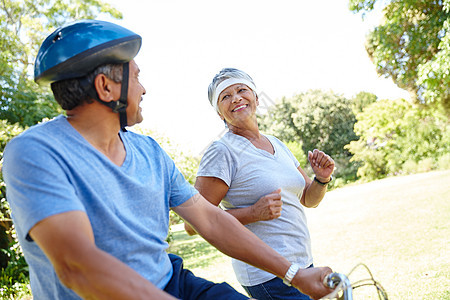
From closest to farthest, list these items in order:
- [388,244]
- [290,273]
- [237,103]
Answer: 1. [290,273]
2. [237,103]
3. [388,244]

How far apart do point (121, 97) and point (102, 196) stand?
39cm

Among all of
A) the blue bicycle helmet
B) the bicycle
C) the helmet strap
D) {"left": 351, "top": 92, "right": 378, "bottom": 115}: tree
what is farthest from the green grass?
{"left": 351, "top": 92, "right": 378, "bottom": 115}: tree

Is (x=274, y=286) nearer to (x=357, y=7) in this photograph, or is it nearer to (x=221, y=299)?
(x=221, y=299)

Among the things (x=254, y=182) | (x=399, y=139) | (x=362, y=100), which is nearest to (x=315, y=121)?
(x=362, y=100)

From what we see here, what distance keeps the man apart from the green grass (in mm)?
4106

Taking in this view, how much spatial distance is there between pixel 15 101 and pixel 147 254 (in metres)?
9.04

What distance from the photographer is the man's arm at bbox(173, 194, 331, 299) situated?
179 cm

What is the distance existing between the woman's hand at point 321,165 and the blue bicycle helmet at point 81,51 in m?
1.63

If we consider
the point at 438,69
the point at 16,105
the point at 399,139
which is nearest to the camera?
Result: the point at 16,105

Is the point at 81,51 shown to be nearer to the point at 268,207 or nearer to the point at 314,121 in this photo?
the point at 268,207

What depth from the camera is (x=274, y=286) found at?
2408 mm

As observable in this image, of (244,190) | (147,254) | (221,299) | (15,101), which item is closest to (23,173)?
(147,254)

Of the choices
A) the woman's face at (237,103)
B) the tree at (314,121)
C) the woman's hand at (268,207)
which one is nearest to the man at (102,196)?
the woman's hand at (268,207)

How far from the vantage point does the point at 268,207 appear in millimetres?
2426
